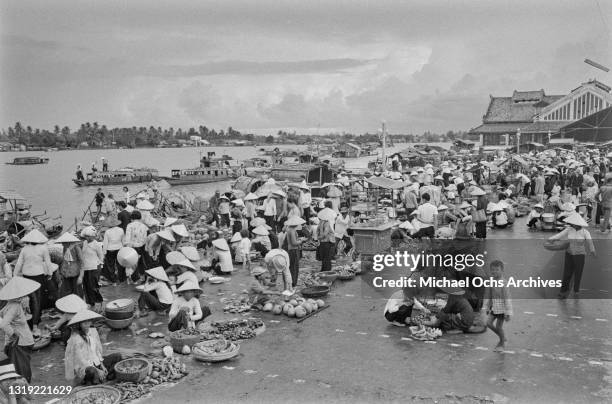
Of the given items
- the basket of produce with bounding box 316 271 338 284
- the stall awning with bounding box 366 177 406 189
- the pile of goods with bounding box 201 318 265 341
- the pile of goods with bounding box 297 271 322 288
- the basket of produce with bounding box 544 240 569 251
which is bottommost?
the pile of goods with bounding box 201 318 265 341

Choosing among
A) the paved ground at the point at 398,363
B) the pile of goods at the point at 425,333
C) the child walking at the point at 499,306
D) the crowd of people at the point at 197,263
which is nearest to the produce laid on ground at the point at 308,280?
the crowd of people at the point at 197,263

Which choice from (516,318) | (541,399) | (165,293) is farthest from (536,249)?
(165,293)

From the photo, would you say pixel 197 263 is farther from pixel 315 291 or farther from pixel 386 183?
pixel 386 183

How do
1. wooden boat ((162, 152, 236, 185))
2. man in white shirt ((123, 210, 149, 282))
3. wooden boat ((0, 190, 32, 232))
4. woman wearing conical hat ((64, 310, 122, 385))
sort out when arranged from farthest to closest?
1. wooden boat ((162, 152, 236, 185))
2. wooden boat ((0, 190, 32, 232))
3. man in white shirt ((123, 210, 149, 282))
4. woman wearing conical hat ((64, 310, 122, 385))

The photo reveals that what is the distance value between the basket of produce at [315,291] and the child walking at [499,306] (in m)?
3.13

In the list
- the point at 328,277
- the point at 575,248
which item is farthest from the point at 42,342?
the point at 575,248

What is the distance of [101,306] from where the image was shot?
9031mm

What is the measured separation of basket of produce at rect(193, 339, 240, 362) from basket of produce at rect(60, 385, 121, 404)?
4.08ft

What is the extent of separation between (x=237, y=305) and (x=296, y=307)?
4.04 ft

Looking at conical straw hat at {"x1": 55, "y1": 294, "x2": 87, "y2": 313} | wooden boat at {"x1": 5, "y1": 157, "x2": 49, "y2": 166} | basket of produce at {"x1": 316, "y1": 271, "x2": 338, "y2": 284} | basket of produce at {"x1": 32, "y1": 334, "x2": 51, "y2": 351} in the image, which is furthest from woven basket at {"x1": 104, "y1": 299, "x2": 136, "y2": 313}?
wooden boat at {"x1": 5, "y1": 157, "x2": 49, "y2": 166}

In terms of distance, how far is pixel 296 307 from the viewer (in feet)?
26.9

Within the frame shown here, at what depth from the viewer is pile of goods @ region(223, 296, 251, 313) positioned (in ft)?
28.5

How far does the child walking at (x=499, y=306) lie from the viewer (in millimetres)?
6688

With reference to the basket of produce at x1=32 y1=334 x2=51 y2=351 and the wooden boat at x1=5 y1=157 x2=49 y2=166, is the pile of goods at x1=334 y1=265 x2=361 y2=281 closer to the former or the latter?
the basket of produce at x1=32 y1=334 x2=51 y2=351
